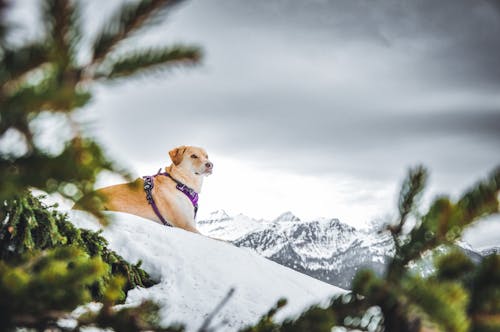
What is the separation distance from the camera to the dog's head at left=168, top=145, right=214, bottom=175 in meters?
8.26

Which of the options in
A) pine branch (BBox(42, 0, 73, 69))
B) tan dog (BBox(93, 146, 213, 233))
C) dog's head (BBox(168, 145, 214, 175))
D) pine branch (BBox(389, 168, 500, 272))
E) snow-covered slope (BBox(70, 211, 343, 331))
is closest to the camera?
pine branch (BBox(42, 0, 73, 69))

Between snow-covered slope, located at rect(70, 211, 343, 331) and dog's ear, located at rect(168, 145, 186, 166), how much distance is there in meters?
3.89

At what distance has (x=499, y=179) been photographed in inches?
29.9

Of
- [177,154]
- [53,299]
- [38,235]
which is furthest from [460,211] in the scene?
[177,154]

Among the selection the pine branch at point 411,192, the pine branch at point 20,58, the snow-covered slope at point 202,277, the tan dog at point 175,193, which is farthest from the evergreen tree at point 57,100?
the tan dog at point 175,193

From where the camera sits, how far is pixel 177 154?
851 cm

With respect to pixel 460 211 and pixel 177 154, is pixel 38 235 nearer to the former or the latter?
pixel 460 211

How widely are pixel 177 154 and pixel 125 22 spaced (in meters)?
8.06

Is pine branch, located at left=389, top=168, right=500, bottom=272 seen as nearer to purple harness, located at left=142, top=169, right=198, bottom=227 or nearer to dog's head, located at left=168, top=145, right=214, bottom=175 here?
purple harness, located at left=142, top=169, right=198, bottom=227

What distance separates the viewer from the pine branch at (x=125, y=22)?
60 centimetres

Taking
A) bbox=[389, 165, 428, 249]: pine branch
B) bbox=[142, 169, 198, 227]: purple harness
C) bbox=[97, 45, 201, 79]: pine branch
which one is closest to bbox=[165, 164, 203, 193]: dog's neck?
bbox=[142, 169, 198, 227]: purple harness

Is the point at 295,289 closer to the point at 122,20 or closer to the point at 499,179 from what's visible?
the point at 499,179

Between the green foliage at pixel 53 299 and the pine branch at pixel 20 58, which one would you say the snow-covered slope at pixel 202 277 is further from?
the pine branch at pixel 20 58

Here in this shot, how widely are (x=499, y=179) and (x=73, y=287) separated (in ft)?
3.68
